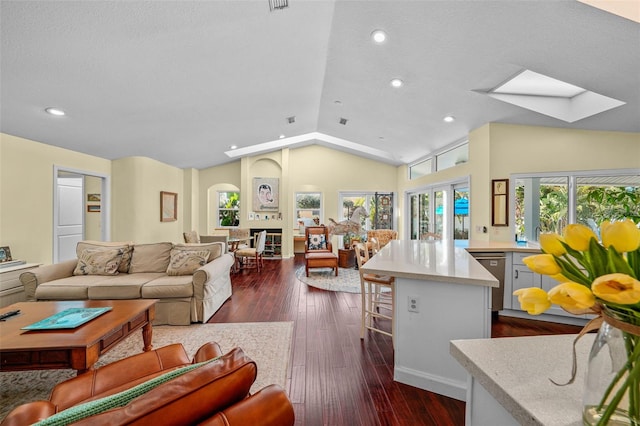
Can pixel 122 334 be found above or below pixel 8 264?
below

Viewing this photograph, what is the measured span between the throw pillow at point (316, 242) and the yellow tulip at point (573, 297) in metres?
5.83

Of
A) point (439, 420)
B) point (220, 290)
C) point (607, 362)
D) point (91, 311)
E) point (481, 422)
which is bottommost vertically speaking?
point (439, 420)

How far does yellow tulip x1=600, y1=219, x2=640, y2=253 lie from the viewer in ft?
1.61

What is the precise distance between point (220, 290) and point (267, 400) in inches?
125

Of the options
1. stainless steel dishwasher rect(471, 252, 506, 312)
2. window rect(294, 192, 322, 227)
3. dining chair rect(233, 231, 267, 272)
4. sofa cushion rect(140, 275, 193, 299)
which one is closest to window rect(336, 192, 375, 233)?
window rect(294, 192, 322, 227)

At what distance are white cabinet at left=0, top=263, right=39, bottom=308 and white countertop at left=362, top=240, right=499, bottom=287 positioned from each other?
4.03 m

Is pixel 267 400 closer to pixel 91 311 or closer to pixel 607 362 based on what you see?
pixel 607 362

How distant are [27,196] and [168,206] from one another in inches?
114

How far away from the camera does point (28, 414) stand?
1.05 m

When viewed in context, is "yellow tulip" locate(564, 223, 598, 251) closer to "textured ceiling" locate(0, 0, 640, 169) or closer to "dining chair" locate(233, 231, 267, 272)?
"textured ceiling" locate(0, 0, 640, 169)

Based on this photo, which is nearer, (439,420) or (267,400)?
(267,400)

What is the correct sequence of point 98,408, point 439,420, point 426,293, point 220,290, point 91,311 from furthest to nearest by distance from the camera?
point 220,290 → point 91,311 → point 426,293 → point 439,420 → point 98,408

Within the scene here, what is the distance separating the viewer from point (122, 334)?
7.21ft

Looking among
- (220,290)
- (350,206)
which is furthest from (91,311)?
(350,206)
